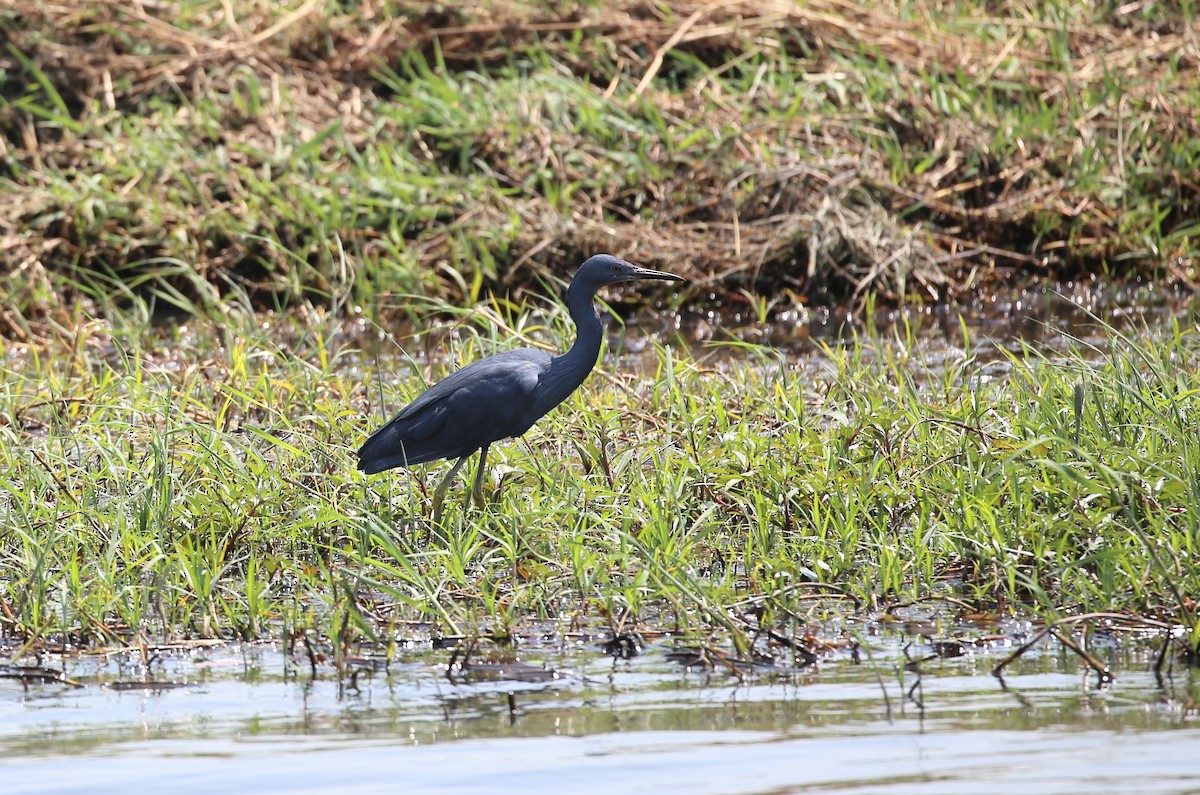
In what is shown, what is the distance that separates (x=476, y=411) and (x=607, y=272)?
2.85ft

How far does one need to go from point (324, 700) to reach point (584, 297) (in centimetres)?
226

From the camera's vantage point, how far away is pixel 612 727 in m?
3.99

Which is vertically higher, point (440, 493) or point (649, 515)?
point (440, 493)

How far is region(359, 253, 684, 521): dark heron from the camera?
5.70 m

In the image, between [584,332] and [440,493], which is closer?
[440,493]

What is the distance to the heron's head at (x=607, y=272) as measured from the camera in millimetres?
6203

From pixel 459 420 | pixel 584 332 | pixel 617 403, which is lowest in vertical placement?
pixel 459 420

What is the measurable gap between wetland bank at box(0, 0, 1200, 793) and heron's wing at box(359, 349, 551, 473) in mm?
184

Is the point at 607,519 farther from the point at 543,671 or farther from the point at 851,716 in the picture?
the point at 851,716

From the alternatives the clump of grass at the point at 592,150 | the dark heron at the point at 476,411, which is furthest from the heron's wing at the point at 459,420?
the clump of grass at the point at 592,150

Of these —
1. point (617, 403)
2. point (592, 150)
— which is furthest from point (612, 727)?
point (592, 150)

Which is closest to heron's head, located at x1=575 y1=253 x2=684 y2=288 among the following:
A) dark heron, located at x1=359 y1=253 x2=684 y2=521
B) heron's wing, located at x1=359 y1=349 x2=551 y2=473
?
dark heron, located at x1=359 y1=253 x2=684 y2=521

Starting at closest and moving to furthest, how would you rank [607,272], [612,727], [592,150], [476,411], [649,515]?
[612,727] < [649,515] < [476,411] < [607,272] < [592,150]

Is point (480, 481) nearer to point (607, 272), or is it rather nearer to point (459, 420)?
point (459, 420)
